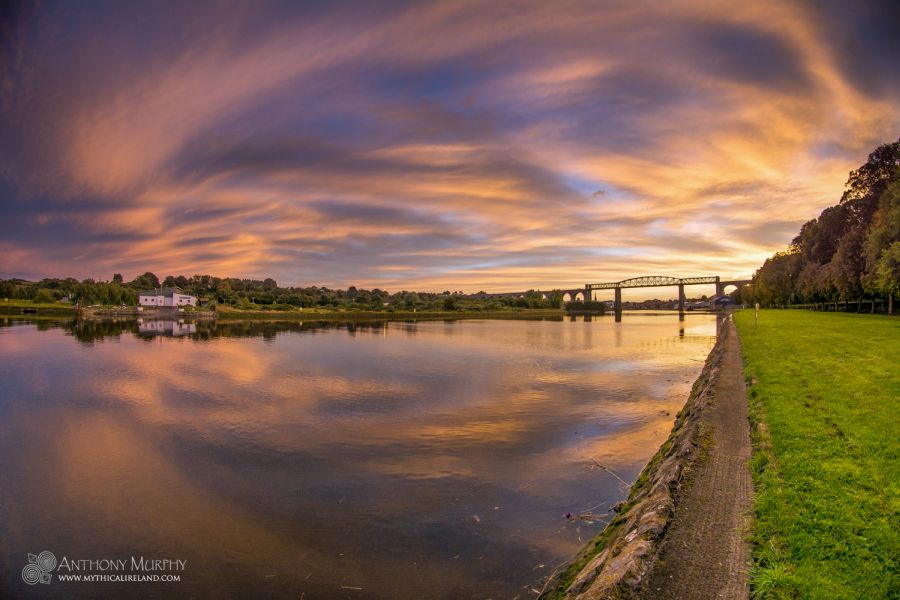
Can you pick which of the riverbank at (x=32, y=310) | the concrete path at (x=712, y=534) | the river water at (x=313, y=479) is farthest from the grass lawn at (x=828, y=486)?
the riverbank at (x=32, y=310)

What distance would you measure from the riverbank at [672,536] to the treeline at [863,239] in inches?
1173

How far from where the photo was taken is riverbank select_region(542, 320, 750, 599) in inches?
199

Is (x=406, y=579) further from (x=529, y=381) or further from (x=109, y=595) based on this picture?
(x=529, y=381)

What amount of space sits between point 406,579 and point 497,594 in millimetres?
1443

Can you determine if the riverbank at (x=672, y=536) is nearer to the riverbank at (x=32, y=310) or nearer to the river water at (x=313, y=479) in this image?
the river water at (x=313, y=479)

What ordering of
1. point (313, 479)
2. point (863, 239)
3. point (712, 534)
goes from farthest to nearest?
point (863, 239) → point (313, 479) → point (712, 534)

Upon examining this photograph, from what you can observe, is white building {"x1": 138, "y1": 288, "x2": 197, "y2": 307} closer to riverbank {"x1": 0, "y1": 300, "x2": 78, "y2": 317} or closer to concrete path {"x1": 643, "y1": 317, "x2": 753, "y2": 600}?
riverbank {"x1": 0, "y1": 300, "x2": 78, "y2": 317}

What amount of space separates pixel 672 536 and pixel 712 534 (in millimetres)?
527

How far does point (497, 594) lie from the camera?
6695 mm

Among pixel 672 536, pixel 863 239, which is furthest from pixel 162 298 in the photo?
pixel 672 536

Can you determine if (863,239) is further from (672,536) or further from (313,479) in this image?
(313,479)

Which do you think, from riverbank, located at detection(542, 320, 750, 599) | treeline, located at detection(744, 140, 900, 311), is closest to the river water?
riverbank, located at detection(542, 320, 750, 599)

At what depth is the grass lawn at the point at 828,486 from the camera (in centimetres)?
492

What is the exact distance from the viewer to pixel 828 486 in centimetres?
707
